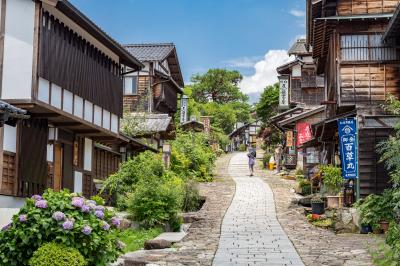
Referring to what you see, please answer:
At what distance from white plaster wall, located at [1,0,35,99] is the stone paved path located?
322 inches

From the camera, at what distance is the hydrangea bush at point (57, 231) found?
1139 cm

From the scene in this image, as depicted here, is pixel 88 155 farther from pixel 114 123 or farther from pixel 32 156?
pixel 32 156

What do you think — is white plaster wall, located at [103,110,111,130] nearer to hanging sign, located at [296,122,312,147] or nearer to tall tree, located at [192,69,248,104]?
hanging sign, located at [296,122,312,147]

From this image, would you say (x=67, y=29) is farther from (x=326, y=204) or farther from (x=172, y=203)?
(x=326, y=204)

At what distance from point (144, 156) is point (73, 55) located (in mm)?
7939

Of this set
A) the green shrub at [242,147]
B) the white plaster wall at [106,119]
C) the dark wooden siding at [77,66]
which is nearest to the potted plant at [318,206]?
the white plaster wall at [106,119]

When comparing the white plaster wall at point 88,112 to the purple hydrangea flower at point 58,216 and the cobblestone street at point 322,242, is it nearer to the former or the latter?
the cobblestone street at point 322,242

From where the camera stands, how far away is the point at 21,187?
20.3 metres

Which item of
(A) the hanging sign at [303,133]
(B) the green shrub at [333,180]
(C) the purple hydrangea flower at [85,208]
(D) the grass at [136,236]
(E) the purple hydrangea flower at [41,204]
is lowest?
(D) the grass at [136,236]

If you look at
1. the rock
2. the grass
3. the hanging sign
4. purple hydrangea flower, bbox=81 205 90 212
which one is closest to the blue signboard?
the grass

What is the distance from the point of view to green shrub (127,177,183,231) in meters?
20.1

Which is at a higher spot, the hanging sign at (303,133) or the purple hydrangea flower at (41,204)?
the hanging sign at (303,133)

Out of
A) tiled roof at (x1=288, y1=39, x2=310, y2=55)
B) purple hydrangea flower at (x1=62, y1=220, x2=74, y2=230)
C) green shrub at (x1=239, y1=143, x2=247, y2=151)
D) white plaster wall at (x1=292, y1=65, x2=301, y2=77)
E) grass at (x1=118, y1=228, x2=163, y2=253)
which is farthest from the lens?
green shrub at (x1=239, y1=143, x2=247, y2=151)

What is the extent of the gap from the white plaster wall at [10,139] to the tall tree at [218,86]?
230ft
